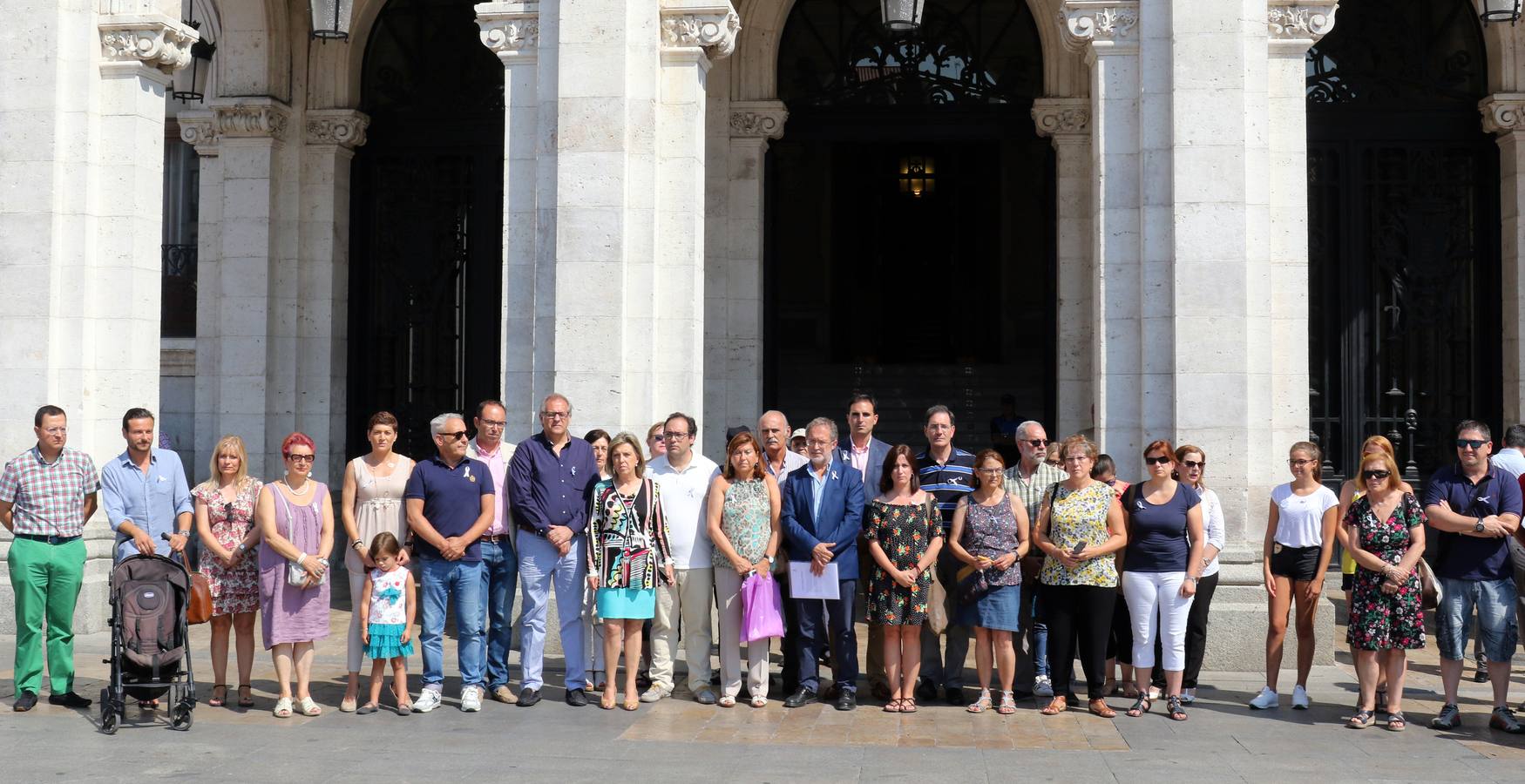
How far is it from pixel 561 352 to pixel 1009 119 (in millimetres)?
6724

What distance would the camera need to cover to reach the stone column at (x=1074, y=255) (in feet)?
49.0

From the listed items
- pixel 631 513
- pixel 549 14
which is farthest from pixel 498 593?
pixel 549 14

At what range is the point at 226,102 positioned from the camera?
1570 centimetres

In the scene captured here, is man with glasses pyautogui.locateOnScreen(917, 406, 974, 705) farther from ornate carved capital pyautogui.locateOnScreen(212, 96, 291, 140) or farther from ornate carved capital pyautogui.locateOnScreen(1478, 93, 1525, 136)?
ornate carved capital pyautogui.locateOnScreen(212, 96, 291, 140)

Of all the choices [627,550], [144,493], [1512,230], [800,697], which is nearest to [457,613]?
[627,550]

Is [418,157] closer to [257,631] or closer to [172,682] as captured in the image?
[257,631]

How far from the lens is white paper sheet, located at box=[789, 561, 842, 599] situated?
9125mm

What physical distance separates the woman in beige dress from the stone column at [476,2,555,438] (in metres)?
2.50

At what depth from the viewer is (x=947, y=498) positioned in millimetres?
9367

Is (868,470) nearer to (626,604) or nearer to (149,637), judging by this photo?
(626,604)

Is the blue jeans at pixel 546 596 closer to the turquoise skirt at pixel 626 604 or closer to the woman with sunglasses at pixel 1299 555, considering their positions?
the turquoise skirt at pixel 626 604

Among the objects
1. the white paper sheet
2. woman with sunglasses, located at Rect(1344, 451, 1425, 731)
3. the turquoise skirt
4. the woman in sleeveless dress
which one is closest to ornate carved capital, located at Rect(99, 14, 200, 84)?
the woman in sleeveless dress

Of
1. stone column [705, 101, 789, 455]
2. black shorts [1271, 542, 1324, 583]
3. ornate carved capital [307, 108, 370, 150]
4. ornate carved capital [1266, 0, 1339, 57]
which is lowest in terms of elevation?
black shorts [1271, 542, 1324, 583]

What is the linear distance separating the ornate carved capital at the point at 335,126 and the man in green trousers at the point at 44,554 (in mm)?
7647
